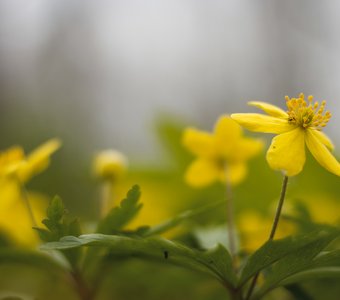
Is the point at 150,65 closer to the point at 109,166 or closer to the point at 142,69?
the point at 142,69

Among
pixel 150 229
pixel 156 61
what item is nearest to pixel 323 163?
pixel 150 229

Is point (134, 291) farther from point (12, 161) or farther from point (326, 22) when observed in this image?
point (326, 22)

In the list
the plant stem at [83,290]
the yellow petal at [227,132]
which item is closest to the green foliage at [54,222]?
the plant stem at [83,290]

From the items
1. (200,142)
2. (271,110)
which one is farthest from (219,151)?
(271,110)

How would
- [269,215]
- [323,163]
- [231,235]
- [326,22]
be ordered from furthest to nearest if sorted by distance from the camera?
[326,22]
[269,215]
[231,235]
[323,163]

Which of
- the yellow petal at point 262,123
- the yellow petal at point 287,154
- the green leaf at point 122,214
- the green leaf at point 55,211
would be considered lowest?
the green leaf at point 122,214

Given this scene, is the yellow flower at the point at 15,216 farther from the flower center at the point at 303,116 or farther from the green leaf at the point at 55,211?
the flower center at the point at 303,116
